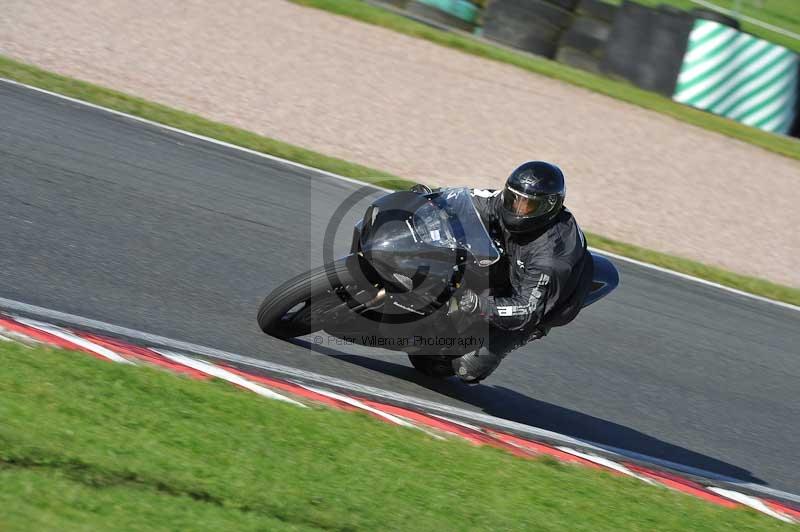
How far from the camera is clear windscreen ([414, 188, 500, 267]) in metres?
4.82

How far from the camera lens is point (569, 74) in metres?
15.3

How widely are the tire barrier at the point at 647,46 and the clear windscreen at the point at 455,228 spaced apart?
10717mm

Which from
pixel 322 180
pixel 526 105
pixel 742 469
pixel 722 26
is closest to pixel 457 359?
pixel 742 469

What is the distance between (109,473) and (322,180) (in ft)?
20.0

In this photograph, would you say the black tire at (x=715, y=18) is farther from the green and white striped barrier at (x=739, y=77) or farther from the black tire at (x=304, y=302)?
the black tire at (x=304, y=302)

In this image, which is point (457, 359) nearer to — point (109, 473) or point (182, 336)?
point (182, 336)

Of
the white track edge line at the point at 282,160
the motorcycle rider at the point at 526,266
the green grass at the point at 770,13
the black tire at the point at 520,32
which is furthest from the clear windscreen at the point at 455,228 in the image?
Answer: the green grass at the point at 770,13

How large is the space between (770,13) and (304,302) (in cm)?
2064

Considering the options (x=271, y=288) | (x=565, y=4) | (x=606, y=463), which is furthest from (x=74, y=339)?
(x=565, y=4)

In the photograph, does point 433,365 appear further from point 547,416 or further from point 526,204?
point 526,204

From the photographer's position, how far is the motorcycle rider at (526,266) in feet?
16.1

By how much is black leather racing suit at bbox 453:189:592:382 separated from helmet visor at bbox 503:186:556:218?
5.3 inches

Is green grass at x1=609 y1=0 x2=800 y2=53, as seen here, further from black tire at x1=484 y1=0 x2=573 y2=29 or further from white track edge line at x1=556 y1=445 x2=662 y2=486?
white track edge line at x1=556 y1=445 x2=662 y2=486

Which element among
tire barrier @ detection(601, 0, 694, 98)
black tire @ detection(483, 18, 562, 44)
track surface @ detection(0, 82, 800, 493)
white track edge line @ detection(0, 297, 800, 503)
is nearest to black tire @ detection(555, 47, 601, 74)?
tire barrier @ detection(601, 0, 694, 98)
